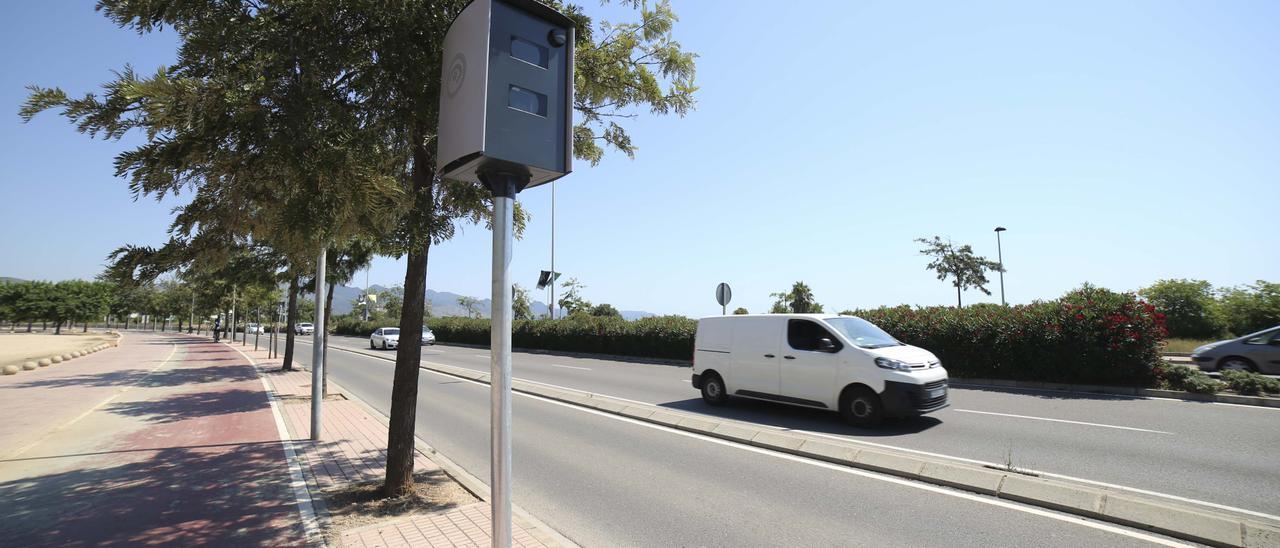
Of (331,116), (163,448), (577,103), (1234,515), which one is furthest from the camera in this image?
(163,448)

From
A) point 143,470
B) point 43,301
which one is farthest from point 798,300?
point 43,301

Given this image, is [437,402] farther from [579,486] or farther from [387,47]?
[387,47]

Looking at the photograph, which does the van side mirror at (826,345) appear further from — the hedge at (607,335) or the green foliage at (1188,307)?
the green foliage at (1188,307)

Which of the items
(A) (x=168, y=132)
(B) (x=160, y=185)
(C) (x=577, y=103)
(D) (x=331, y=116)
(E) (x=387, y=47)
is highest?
(C) (x=577, y=103)

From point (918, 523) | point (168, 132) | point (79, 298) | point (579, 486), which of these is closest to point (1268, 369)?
point (918, 523)

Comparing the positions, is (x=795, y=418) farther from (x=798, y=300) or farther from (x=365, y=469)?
(x=798, y=300)

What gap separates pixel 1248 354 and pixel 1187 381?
11.5ft

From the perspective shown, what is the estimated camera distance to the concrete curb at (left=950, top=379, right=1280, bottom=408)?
9625 mm

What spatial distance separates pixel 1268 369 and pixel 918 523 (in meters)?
13.5

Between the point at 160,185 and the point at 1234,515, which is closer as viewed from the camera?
the point at 160,185

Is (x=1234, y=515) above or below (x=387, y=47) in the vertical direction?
below

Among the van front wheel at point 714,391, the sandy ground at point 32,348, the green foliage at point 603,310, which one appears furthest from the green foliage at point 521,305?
the van front wheel at point 714,391

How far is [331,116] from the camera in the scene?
363 cm

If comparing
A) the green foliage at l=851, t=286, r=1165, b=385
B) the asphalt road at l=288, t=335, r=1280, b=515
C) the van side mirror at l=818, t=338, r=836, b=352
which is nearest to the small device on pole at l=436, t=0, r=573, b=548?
the asphalt road at l=288, t=335, r=1280, b=515
